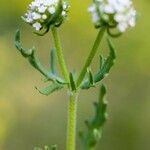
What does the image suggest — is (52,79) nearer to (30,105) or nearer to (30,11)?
(30,11)

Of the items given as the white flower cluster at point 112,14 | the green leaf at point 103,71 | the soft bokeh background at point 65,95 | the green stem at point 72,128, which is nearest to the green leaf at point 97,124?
the green leaf at point 103,71

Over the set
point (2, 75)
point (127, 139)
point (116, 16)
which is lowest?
point (127, 139)

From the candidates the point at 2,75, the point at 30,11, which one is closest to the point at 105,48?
the point at 2,75

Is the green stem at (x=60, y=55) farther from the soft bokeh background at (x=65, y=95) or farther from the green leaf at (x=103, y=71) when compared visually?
the soft bokeh background at (x=65, y=95)

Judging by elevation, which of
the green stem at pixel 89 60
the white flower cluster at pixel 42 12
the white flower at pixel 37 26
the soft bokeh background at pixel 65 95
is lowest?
the soft bokeh background at pixel 65 95

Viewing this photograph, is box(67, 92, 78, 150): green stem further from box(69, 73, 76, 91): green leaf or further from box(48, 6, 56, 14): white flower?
box(48, 6, 56, 14): white flower

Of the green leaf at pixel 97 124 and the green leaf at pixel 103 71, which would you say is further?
the green leaf at pixel 97 124
